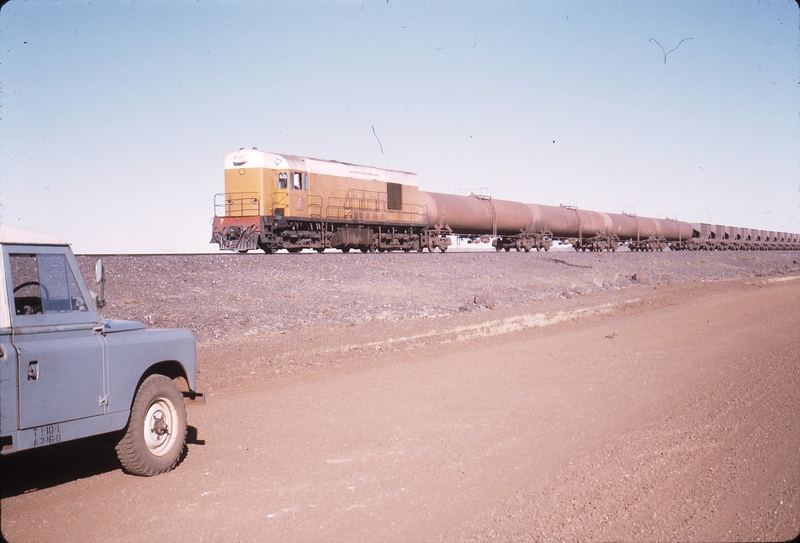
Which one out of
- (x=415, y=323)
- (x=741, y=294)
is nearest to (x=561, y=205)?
(x=741, y=294)

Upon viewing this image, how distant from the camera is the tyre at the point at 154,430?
5828 mm

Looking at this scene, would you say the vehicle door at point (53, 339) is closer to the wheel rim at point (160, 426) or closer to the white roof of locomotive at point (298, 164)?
the wheel rim at point (160, 426)

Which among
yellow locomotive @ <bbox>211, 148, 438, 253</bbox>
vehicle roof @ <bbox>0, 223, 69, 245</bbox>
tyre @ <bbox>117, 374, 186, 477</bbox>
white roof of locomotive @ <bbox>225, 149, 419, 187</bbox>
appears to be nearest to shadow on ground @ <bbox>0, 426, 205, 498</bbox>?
tyre @ <bbox>117, 374, 186, 477</bbox>

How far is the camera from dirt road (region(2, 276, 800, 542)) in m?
4.91

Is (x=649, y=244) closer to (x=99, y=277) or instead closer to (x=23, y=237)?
(x=99, y=277)

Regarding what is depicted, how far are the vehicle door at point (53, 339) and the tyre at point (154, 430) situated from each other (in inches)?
19.1

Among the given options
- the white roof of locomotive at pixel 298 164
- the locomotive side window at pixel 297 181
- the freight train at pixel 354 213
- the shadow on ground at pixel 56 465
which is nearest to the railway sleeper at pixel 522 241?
the freight train at pixel 354 213

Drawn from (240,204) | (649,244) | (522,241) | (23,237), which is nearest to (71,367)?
(23,237)

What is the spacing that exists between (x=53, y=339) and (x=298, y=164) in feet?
76.9

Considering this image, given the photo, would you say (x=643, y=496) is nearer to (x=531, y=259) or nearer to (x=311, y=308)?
(x=311, y=308)

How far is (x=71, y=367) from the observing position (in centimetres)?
514

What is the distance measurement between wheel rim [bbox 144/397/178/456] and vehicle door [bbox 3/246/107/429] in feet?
2.29

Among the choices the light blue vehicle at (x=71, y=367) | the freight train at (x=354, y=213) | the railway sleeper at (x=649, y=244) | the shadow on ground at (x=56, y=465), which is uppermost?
the freight train at (x=354, y=213)

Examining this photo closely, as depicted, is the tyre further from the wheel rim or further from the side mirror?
the side mirror
